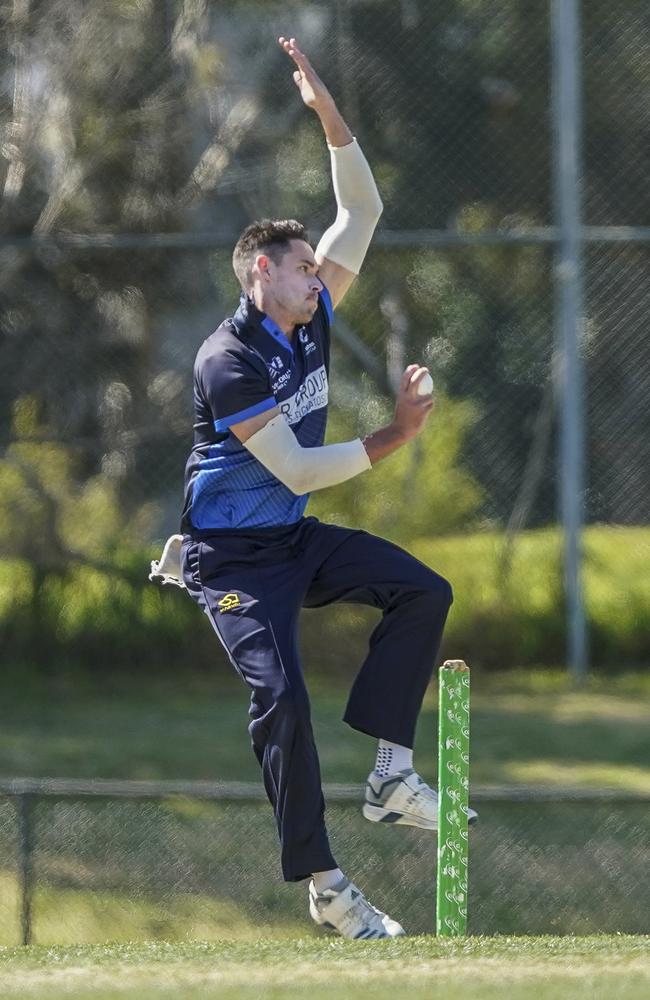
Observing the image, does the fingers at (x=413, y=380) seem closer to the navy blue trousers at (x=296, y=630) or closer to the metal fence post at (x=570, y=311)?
the navy blue trousers at (x=296, y=630)

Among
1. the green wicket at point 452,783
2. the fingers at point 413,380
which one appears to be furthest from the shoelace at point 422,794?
the fingers at point 413,380

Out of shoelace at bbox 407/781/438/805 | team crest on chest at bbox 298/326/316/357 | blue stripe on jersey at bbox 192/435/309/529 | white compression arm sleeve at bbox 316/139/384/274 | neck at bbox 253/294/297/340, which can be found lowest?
shoelace at bbox 407/781/438/805

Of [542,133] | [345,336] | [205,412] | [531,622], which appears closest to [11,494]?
[345,336]

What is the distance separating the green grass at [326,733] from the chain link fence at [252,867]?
1.95 meters

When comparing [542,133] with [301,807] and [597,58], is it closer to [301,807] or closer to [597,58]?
[597,58]

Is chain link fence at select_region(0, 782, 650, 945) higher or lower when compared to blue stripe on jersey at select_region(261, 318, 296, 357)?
lower

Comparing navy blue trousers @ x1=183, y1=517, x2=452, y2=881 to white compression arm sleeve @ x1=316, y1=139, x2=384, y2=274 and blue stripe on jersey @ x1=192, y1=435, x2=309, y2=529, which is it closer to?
blue stripe on jersey @ x1=192, y1=435, x2=309, y2=529

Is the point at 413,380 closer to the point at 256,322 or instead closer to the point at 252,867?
the point at 256,322

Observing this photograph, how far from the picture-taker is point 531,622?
986 cm

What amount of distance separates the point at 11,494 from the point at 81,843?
4389 mm

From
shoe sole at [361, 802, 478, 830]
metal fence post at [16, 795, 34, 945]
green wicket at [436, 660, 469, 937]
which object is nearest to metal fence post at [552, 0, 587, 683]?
metal fence post at [16, 795, 34, 945]

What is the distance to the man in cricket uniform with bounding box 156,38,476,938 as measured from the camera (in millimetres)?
4691

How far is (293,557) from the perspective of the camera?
16.1 ft

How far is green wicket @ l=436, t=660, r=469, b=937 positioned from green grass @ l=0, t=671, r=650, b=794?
3049 mm
